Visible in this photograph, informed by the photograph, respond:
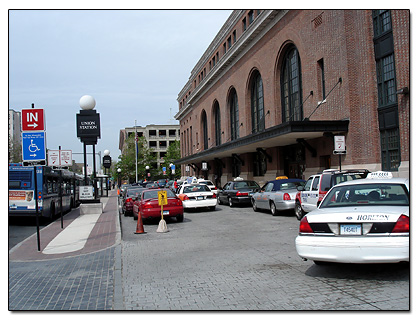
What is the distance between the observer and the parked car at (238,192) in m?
22.8

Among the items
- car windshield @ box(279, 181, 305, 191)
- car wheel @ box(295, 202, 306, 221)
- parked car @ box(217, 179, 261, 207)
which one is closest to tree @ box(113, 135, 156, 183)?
parked car @ box(217, 179, 261, 207)

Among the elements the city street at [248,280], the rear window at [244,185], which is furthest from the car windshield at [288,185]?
the city street at [248,280]

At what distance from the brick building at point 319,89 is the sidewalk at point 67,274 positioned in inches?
424

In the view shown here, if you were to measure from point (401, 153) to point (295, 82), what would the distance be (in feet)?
39.6

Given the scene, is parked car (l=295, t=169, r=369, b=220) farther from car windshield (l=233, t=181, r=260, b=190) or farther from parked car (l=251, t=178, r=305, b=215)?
car windshield (l=233, t=181, r=260, b=190)

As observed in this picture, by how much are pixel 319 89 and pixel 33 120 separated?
1894cm

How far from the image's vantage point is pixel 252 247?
9.99 metres

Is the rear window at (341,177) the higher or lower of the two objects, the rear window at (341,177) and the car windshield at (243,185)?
the higher

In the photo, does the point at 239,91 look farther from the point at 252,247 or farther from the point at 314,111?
the point at 252,247

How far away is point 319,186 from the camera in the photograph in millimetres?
13641

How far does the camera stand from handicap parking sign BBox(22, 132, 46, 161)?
395 inches

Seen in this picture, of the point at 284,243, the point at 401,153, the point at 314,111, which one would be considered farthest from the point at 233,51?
the point at 284,243

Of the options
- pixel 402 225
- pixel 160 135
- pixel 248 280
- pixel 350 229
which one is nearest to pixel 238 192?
pixel 248 280

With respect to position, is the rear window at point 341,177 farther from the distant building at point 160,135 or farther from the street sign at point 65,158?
the distant building at point 160,135
